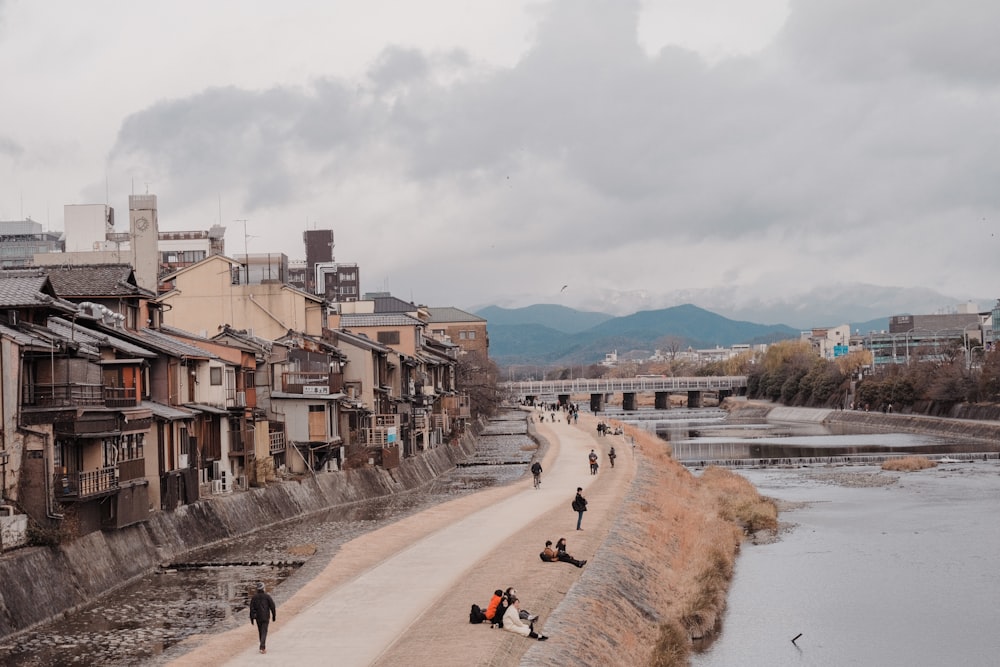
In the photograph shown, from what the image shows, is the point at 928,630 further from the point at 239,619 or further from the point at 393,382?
the point at 393,382

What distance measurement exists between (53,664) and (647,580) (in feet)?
55.5

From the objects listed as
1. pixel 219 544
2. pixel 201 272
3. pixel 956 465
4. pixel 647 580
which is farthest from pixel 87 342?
pixel 956 465

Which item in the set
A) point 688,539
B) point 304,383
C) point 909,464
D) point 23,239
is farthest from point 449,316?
point 688,539

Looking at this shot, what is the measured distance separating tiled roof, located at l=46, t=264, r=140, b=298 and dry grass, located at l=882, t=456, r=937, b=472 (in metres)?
54.1

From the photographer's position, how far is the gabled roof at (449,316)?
151 metres

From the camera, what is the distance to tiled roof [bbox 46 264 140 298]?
41031 mm

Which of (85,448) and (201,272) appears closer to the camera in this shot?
(85,448)

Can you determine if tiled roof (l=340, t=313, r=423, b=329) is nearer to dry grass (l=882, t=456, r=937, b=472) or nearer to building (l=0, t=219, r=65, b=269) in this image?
dry grass (l=882, t=456, r=937, b=472)

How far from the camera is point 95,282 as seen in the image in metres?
41.5

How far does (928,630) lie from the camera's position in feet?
109

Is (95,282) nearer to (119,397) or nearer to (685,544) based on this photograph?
(119,397)

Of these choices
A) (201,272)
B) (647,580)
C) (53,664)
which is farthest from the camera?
(201,272)

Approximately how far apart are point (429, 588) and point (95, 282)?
756 inches

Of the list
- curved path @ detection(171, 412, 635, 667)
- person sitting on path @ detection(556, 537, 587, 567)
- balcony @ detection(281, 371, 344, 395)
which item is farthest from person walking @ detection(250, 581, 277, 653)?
balcony @ detection(281, 371, 344, 395)
